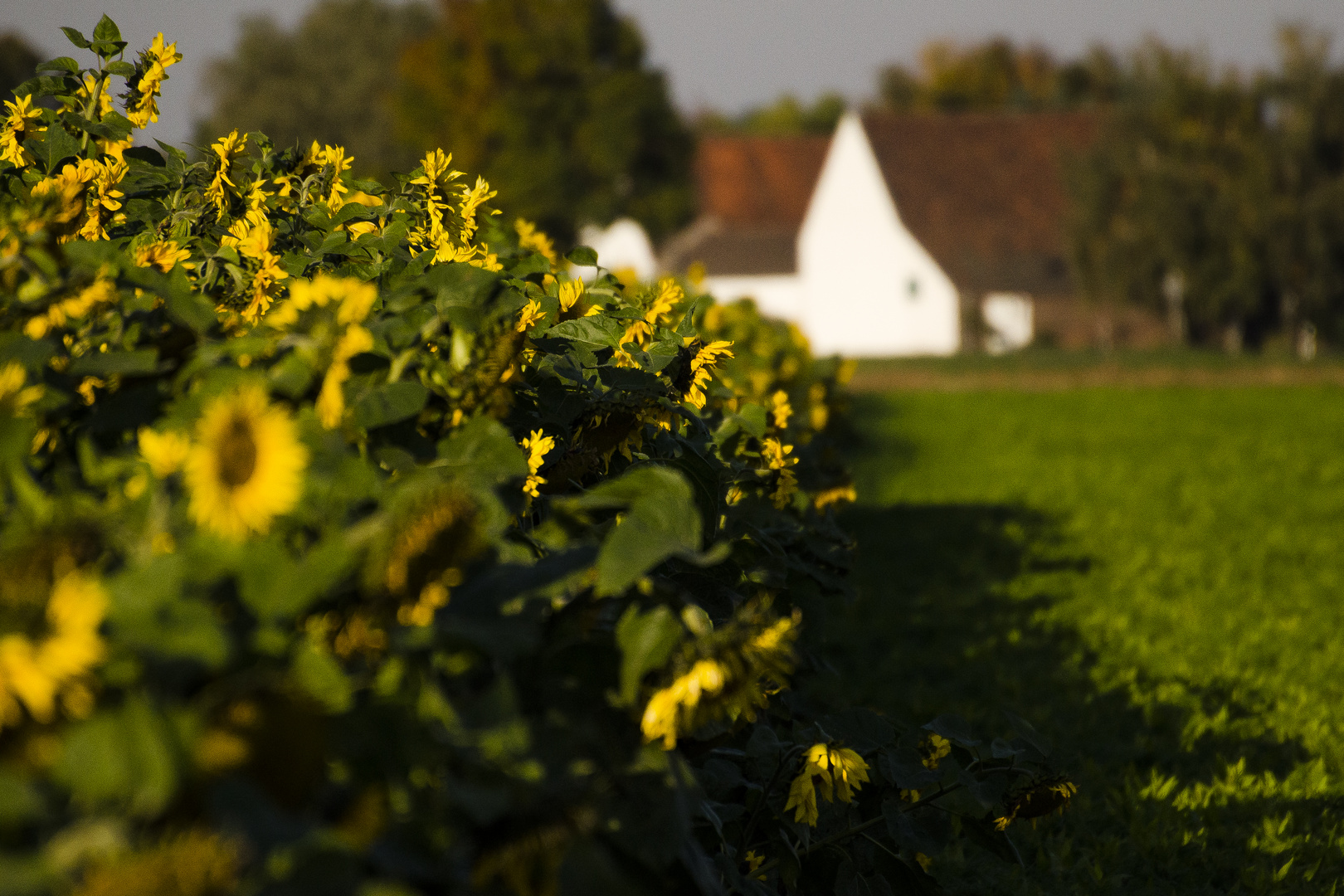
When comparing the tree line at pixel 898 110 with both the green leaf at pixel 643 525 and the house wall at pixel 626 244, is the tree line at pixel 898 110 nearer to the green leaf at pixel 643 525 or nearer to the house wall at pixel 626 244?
the house wall at pixel 626 244

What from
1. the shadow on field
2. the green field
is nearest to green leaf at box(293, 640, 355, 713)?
the shadow on field

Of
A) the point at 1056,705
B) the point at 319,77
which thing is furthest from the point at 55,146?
the point at 319,77

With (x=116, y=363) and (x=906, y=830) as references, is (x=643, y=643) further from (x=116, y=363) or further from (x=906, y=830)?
(x=906, y=830)

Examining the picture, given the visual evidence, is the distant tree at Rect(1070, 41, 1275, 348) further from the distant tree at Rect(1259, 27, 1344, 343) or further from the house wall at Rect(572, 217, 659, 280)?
the house wall at Rect(572, 217, 659, 280)

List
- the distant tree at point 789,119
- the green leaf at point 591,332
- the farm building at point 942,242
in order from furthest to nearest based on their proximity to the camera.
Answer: the distant tree at point 789,119, the farm building at point 942,242, the green leaf at point 591,332

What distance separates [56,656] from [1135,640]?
4.67 m

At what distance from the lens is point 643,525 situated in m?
1.25

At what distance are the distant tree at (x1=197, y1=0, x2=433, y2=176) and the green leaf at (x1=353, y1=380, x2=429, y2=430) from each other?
42.9 metres

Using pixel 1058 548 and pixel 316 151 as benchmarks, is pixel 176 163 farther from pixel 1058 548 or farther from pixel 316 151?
pixel 1058 548

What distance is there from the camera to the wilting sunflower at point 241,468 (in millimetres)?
1042

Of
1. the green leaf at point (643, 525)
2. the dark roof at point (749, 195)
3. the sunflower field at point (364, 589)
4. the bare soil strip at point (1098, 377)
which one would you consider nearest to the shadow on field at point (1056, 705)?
the sunflower field at point (364, 589)

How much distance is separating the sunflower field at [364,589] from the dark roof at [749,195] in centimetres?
3683

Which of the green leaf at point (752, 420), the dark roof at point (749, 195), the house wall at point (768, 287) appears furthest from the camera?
the dark roof at point (749, 195)

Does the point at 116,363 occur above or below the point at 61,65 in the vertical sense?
below
